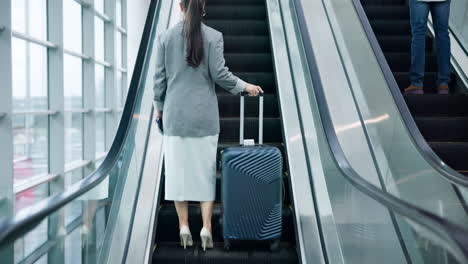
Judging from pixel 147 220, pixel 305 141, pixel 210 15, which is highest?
pixel 210 15

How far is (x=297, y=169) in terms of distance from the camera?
13.6ft

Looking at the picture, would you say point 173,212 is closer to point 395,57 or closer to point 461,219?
point 461,219

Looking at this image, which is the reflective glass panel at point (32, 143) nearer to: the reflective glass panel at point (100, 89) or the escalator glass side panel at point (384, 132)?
the reflective glass panel at point (100, 89)

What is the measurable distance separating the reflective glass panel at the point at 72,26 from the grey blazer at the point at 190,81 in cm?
601

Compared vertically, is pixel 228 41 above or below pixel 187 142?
above

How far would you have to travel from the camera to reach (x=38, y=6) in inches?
317

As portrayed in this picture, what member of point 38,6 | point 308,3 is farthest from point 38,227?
point 38,6

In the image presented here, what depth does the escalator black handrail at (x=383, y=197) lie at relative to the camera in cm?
152

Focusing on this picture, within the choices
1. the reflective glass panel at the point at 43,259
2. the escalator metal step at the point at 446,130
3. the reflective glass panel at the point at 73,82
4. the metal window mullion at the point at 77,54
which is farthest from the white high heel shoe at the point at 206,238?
the reflective glass panel at the point at 73,82

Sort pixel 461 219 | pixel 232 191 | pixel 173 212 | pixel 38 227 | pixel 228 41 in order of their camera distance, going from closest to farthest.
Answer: pixel 38 227
pixel 461 219
pixel 232 191
pixel 173 212
pixel 228 41

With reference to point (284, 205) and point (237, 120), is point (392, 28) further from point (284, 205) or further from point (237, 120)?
point (284, 205)

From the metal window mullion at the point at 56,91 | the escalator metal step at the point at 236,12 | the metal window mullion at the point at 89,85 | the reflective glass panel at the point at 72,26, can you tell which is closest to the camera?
the escalator metal step at the point at 236,12

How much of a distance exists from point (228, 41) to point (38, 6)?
3.22 m

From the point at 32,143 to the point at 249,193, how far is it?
5.49m
